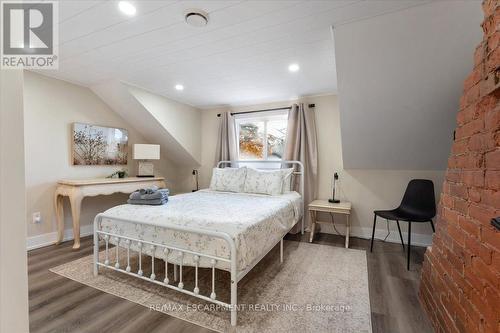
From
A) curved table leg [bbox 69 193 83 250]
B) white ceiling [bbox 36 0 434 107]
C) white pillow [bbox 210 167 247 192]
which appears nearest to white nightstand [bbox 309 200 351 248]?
white pillow [bbox 210 167 247 192]

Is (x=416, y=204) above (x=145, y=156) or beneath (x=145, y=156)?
beneath

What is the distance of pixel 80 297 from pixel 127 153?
256 cm

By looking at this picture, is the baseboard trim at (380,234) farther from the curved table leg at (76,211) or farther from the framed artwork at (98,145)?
the framed artwork at (98,145)

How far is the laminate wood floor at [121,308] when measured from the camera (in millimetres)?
1564

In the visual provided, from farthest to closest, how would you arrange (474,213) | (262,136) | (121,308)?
(262,136) → (121,308) → (474,213)

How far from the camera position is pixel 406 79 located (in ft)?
6.95

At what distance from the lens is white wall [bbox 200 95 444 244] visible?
3.21 meters

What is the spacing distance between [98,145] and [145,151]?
0.67m

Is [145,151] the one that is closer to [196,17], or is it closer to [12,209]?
[196,17]

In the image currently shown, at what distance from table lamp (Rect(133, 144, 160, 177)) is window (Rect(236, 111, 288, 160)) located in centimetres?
153

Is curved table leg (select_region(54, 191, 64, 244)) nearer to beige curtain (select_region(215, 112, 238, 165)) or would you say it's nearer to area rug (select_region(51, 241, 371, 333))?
area rug (select_region(51, 241, 371, 333))

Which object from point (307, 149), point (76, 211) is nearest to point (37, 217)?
point (76, 211)

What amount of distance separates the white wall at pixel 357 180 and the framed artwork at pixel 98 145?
9.34 feet

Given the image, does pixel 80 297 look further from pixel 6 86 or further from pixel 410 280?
pixel 410 280
